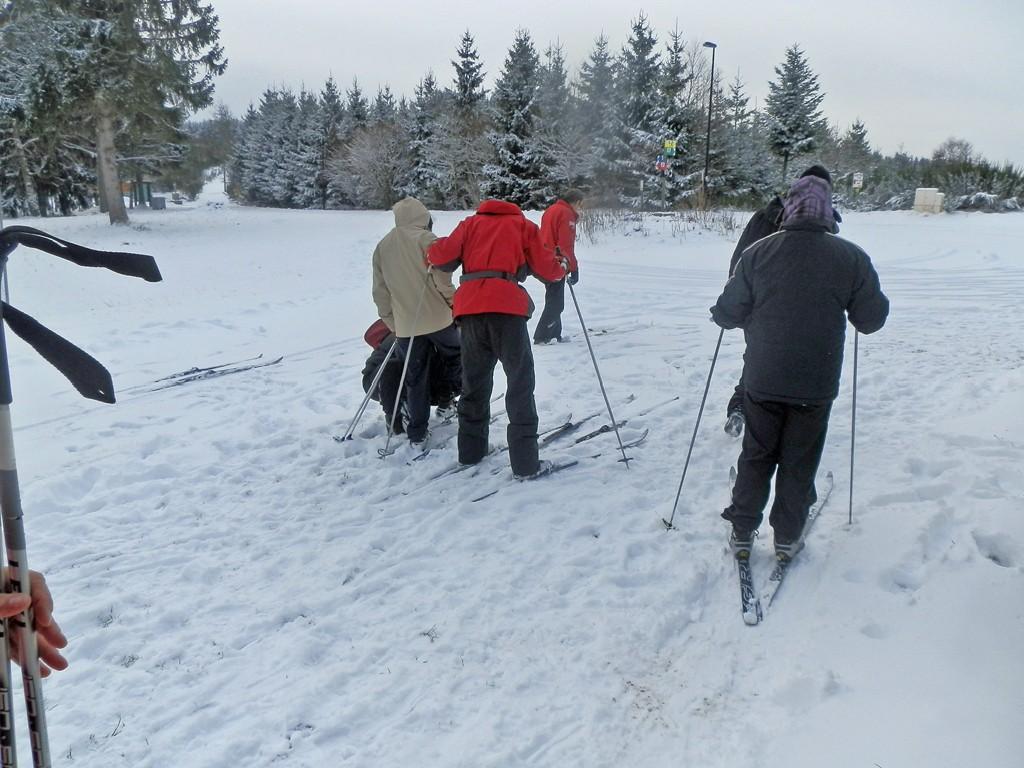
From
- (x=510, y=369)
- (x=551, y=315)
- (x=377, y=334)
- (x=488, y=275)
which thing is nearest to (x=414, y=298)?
(x=377, y=334)

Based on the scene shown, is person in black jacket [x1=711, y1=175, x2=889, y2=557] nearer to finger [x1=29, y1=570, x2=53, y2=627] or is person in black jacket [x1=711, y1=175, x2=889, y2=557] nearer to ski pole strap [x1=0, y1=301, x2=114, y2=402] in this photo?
ski pole strap [x1=0, y1=301, x2=114, y2=402]

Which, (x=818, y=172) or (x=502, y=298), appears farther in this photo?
(x=502, y=298)

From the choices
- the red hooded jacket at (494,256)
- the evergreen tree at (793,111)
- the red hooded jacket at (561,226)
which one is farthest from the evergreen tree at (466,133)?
the red hooded jacket at (494,256)

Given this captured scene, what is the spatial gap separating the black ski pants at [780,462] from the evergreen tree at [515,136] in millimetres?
28665

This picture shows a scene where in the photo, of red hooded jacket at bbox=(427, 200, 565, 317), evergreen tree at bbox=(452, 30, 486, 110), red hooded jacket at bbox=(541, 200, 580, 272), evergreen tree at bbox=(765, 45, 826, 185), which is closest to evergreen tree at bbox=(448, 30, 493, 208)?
evergreen tree at bbox=(452, 30, 486, 110)

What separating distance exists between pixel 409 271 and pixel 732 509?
2841mm

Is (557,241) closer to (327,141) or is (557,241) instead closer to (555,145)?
(555,145)

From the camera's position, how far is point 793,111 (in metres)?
35.2

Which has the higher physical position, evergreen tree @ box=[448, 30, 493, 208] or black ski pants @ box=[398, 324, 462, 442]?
evergreen tree @ box=[448, 30, 493, 208]

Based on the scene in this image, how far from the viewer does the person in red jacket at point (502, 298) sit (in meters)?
4.64

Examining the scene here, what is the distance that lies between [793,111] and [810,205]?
36411 millimetres

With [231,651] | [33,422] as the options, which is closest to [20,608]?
[231,651]

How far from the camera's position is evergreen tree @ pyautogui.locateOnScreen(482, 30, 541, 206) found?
103 feet

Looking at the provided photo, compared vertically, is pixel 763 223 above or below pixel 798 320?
above
